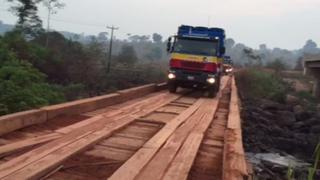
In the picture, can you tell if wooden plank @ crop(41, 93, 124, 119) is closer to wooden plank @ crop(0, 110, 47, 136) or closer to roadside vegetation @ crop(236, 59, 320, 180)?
wooden plank @ crop(0, 110, 47, 136)

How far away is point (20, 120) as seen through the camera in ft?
30.9

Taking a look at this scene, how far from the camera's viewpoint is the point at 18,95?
15633 mm

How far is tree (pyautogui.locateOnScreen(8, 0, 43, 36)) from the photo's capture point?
171 feet

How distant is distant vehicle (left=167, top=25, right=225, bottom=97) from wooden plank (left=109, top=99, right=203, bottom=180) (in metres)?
9.52

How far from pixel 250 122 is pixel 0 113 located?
17314 mm

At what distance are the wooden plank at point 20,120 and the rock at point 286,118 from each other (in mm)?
23248

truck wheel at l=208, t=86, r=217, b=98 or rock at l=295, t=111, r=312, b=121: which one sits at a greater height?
truck wheel at l=208, t=86, r=217, b=98

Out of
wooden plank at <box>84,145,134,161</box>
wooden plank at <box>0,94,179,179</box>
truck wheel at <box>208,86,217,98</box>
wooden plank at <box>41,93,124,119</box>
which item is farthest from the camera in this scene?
truck wheel at <box>208,86,217,98</box>

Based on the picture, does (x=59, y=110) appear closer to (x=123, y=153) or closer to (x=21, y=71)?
(x=123, y=153)

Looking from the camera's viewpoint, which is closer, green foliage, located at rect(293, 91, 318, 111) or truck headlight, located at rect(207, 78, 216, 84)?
truck headlight, located at rect(207, 78, 216, 84)

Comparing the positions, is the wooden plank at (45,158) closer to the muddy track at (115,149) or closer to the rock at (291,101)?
the muddy track at (115,149)

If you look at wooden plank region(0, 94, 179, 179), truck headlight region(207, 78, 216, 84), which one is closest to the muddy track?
wooden plank region(0, 94, 179, 179)

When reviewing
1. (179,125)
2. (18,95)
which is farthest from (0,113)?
(179,125)

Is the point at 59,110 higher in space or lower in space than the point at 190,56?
lower
